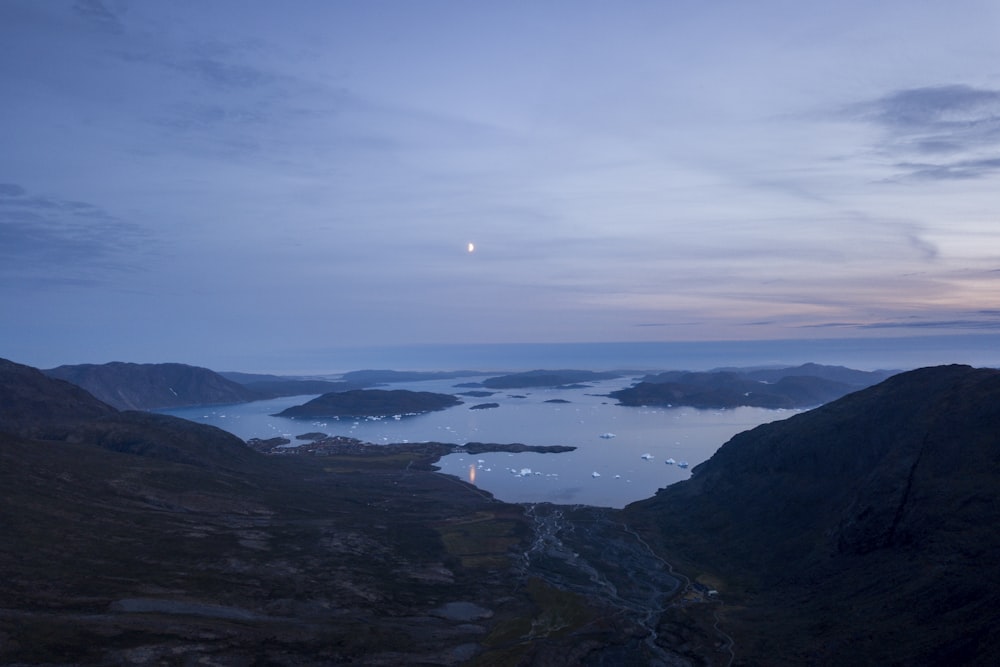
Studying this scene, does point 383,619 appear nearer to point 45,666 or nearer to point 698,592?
point 45,666

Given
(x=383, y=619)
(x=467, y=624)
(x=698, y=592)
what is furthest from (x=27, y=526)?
(x=698, y=592)

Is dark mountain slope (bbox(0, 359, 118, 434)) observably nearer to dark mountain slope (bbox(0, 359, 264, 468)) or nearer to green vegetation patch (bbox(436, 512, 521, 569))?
dark mountain slope (bbox(0, 359, 264, 468))

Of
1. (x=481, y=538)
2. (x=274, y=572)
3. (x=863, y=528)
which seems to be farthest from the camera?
(x=481, y=538)

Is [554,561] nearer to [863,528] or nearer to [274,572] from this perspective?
[274,572]

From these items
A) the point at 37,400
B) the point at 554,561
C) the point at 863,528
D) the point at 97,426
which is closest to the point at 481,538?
the point at 554,561

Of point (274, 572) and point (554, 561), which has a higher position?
point (274, 572)

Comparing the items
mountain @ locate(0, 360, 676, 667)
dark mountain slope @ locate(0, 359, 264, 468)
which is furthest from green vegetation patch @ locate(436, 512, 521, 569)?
dark mountain slope @ locate(0, 359, 264, 468)

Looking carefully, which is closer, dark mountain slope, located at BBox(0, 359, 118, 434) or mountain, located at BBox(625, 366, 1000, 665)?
mountain, located at BBox(625, 366, 1000, 665)

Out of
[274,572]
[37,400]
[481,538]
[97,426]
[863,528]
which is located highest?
[37,400]
